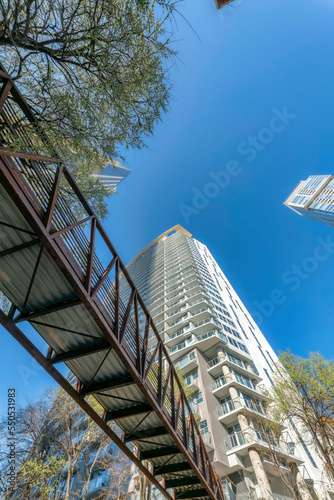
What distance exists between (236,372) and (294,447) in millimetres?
7875

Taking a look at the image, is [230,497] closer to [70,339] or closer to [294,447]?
[294,447]

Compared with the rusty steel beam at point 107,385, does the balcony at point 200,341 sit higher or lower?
higher

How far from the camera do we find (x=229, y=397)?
86.7 ft

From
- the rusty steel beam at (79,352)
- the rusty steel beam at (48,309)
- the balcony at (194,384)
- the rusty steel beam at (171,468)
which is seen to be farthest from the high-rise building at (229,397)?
the rusty steel beam at (48,309)

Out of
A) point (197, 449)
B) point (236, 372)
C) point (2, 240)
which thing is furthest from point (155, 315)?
point (2, 240)

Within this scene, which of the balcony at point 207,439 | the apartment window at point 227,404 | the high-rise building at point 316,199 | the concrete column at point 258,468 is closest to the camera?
the concrete column at point 258,468

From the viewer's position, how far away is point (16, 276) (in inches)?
195

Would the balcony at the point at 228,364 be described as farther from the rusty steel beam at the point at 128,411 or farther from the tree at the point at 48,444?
the rusty steel beam at the point at 128,411

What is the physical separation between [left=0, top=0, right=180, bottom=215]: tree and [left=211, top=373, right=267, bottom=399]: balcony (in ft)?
84.2

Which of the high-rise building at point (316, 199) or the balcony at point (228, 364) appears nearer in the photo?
the balcony at point (228, 364)

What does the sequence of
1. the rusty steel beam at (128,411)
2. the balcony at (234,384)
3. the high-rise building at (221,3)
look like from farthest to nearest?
the balcony at (234,384) → the high-rise building at (221,3) → the rusty steel beam at (128,411)

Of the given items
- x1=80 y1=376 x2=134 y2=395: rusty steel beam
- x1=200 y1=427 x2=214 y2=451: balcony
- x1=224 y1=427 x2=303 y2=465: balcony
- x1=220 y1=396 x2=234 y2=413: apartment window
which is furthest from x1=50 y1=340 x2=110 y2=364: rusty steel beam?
x1=220 y1=396 x2=234 y2=413: apartment window

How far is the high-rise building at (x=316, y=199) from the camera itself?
108m

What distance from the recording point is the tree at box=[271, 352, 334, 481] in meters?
12.7
